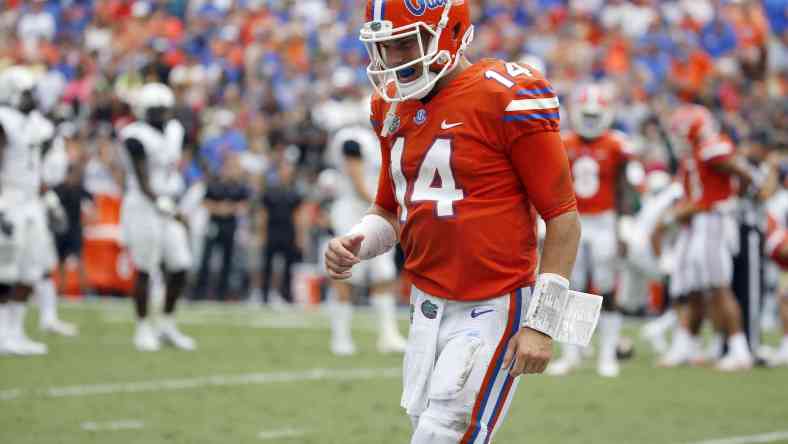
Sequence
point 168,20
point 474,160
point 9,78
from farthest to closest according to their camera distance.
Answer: point 168,20, point 9,78, point 474,160

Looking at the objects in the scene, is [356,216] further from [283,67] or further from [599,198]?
[283,67]

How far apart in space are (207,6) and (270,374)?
14.1 m

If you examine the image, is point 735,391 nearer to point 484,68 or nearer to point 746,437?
point 746,437

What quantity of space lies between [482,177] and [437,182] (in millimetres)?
149

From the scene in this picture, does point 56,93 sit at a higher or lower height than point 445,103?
lower

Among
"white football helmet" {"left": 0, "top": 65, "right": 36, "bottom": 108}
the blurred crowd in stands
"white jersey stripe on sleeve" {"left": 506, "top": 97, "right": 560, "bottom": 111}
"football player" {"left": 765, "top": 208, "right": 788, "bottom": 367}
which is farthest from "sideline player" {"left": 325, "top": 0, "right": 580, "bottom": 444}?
the blurred crowd in stands

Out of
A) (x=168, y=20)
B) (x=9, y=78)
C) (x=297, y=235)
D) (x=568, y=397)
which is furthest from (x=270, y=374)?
(x=168, y=20)

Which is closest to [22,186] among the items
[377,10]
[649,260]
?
[649,260]

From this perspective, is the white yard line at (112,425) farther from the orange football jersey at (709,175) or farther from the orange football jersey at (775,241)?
the orange football jersey at (775,241)

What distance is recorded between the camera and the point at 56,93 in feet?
62.4

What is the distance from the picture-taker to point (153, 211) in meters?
10.7

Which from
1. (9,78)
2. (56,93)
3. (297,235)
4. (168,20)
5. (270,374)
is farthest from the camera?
(168,20)

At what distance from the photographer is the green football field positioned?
6.97m

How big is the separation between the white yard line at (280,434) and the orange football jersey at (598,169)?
3.71 metres
